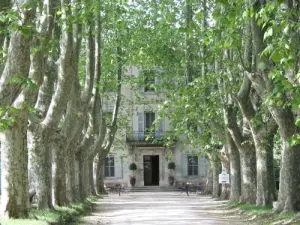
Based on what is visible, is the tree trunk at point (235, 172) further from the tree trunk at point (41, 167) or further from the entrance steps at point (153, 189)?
the entrance steps at point (153, 189)

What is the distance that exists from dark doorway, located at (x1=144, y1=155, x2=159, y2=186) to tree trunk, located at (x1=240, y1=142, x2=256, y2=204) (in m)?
28.0

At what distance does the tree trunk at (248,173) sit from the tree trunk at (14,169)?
11344 millimetres

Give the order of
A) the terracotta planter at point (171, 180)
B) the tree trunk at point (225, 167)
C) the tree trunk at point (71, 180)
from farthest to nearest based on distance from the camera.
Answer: the terracotta planter at point (171, 180), the tree trunk at point (225, 167), the tree trunk at point (71, 180)

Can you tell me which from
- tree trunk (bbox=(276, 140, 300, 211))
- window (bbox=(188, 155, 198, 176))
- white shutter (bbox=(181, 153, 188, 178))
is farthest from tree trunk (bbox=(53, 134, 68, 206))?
window (bbox=(188, 155, 198, 176))

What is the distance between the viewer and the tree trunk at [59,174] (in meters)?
18.6

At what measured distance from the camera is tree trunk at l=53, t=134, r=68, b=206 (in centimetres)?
1861

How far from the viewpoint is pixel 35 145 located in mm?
16062

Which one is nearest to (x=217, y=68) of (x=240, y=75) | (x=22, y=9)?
(x=240, y=75)

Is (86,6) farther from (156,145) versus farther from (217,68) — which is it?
(156,145)

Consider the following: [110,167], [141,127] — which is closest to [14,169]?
[141,127]

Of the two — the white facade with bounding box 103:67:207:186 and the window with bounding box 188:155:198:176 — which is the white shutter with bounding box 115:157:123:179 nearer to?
the white facade with bounding box 103:67:207:186

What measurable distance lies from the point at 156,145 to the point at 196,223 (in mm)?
33789

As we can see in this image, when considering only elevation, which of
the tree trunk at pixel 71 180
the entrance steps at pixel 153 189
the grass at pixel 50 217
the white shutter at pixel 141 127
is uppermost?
the white shutter at pixel 141 127

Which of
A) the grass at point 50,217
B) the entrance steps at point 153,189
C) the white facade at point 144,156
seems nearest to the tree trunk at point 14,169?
the grass at point 50,217
